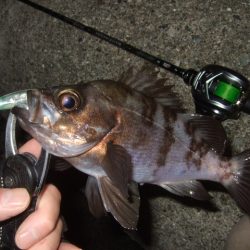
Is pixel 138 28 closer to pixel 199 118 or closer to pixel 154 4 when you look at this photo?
pixel 154 4

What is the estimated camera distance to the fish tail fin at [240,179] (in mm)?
1607

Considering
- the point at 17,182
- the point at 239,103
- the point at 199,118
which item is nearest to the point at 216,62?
the point at 239,103

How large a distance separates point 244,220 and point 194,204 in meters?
0.37

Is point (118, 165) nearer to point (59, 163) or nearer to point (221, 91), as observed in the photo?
point (59, 163)

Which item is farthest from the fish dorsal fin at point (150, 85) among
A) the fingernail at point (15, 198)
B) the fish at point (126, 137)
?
the fingernail at point (15, 198)

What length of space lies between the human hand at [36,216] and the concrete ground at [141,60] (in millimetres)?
996

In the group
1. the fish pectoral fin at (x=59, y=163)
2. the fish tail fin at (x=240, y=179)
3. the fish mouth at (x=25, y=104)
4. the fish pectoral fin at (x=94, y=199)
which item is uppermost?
the fish mouth at (x=25, y=104)

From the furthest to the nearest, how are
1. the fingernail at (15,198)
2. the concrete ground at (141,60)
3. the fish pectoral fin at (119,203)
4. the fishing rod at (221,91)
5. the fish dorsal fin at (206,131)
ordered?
the concrete ground at (141,60)
the fishing rod at (221,91)
the fish dorsal fin at (206,131)
the fish pectoral fin at (119,203)
the fingernail at (15,198)

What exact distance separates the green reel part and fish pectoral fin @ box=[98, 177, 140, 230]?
24.1 inches

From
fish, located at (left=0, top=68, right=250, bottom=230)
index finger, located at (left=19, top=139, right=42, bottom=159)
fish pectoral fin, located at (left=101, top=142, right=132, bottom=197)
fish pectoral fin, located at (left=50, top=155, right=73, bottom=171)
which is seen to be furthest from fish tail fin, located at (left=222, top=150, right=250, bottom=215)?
index finger, located at (left=19, top=139, right=42, bottom=159)

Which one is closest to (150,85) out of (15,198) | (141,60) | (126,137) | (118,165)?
(126,137)

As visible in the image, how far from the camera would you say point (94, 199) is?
1.56 m

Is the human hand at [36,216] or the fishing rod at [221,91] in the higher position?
the fishing rod at [221,91]

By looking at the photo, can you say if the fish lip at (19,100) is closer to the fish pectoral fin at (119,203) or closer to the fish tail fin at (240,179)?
the fish pectoral fin at (119,203)
